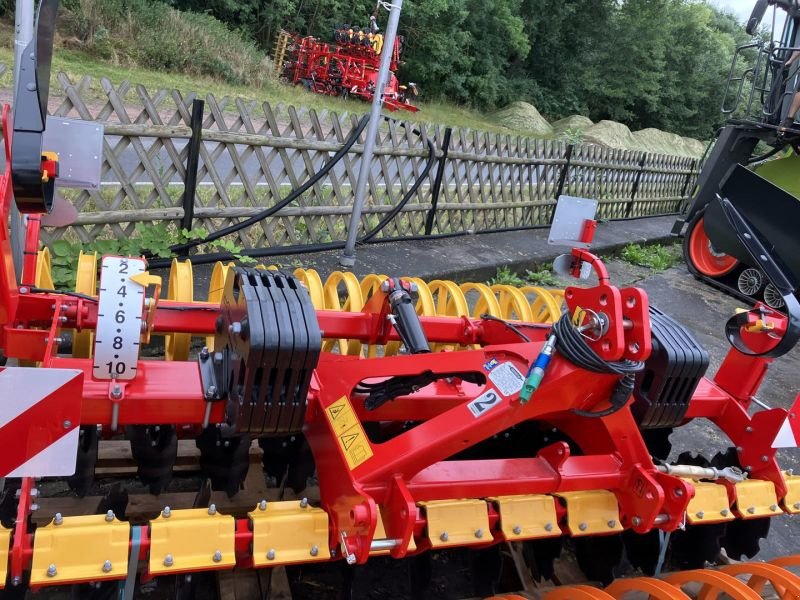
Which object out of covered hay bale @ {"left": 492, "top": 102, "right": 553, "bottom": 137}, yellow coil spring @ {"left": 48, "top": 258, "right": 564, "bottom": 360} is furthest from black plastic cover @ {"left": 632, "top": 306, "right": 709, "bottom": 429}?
covered hay bale @ {"left": 492, "top": 102, "right": 553, "bottom": 137}

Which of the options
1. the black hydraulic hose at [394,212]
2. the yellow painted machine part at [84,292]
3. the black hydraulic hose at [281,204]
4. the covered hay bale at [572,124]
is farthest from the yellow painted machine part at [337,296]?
the covered hay bale at [572,124]

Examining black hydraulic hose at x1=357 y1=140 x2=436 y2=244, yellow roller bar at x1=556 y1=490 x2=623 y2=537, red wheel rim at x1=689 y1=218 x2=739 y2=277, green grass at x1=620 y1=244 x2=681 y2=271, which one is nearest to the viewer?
yellow roller bar at x1=556 y1=490 x2=623 y2=537

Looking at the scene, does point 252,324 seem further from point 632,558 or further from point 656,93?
point 656,93

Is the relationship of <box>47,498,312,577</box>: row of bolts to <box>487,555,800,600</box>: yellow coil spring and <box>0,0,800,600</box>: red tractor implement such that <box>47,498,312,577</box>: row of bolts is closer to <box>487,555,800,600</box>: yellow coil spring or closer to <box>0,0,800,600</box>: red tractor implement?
<box>0,0,800,600</box>: red tractor implement

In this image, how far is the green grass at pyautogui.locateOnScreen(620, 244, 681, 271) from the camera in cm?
983

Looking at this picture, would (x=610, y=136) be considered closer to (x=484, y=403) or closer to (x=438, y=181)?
(x=438, y=181)

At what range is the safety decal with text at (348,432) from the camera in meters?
2.15

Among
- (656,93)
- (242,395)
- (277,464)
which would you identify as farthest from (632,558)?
(656,93)

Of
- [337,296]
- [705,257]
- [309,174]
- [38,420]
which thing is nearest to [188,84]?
[309,174]

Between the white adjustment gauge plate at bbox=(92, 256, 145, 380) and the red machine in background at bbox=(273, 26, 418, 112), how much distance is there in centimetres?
2151

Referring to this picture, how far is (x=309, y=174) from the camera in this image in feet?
21.0

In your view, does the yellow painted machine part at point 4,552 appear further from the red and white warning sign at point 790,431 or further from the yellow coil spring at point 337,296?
the red and white warning sign at point 790,431

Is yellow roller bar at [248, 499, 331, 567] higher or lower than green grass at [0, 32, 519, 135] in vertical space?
higher

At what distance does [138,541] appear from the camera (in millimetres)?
1859
